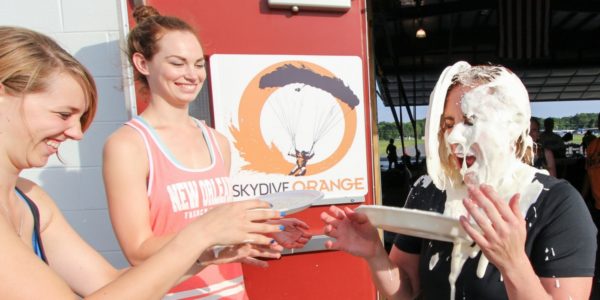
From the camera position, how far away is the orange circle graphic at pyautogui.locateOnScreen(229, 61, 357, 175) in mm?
2119

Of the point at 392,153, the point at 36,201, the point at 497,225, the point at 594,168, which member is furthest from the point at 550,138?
the point at 36,201

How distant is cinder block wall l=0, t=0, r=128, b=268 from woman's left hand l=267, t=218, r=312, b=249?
1284mm

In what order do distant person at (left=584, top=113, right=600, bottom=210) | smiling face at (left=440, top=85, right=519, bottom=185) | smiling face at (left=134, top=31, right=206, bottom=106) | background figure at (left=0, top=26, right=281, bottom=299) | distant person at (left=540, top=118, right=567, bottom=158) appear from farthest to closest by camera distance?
1. distant person at (left=540, top=118, right=567, bottom=158)
2. distant person at (left=584, top=113, right=600, bottom=210)
3. smiling face at (left=134, top=31, right=206, bottom=106)
4. smiling face at (left=440, top=85, right=519, bottom=185)
5. background figure at (left=0, top=26, right=281, bottom=299)

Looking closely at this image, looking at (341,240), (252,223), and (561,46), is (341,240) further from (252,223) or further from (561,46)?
(561,46)

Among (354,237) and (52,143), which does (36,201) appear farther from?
(354,237)

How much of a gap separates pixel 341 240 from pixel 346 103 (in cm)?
114

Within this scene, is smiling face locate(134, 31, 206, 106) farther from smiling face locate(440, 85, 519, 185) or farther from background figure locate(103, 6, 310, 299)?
smiling face locate(440, 85, 519, 185)

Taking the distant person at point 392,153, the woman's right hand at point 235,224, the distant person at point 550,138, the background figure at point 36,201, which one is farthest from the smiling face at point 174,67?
the distant person at point 392,153

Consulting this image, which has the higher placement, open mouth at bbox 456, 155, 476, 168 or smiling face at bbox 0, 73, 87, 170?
smiling face at bbox 0, 73, 87, 170

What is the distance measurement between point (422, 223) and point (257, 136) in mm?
1338

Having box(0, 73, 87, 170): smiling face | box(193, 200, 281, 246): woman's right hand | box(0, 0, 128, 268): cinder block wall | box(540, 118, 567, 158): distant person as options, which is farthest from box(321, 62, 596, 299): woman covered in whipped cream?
box(540, 118, 567, 158): distant person

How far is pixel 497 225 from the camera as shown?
2.58 ft

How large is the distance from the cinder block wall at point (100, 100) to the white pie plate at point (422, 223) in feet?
5.35

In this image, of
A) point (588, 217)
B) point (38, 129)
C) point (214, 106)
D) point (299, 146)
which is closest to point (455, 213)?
point (588, 217)
